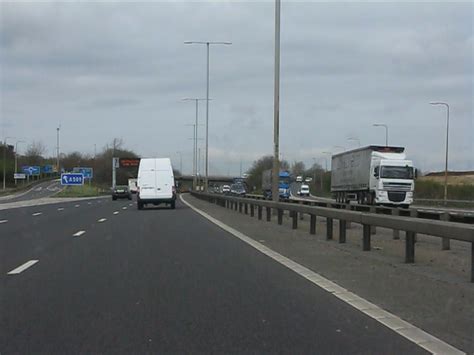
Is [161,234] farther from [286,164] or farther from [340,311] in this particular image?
[286,164]

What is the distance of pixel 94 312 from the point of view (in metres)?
7.90

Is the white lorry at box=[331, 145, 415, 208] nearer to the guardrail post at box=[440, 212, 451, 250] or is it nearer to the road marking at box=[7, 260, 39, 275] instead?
the guardrail post at box=[440, 212, 451, 250]

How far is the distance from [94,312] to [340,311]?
9.78ft

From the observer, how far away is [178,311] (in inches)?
313

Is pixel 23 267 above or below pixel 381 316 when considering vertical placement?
below

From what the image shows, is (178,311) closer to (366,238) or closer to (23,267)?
(23,267)

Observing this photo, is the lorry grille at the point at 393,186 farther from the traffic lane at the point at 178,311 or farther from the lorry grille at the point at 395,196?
the traffic lane at the point at 178,311

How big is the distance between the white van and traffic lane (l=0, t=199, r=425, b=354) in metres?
26.4

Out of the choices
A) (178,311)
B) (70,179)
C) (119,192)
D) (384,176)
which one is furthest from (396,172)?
(70,179)

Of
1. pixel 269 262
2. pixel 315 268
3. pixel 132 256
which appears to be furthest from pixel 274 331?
pixel 132 256

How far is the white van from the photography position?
131 ft

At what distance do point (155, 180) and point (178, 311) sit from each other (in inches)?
1268

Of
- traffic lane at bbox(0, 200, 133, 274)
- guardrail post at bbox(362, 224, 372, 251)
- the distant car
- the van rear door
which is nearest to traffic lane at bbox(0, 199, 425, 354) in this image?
traffic lane at bbox(0, 200, 133, 274)

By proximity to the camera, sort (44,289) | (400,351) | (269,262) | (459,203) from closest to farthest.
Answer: (400,351) < (44,289) < (269,262) < (459,203)
